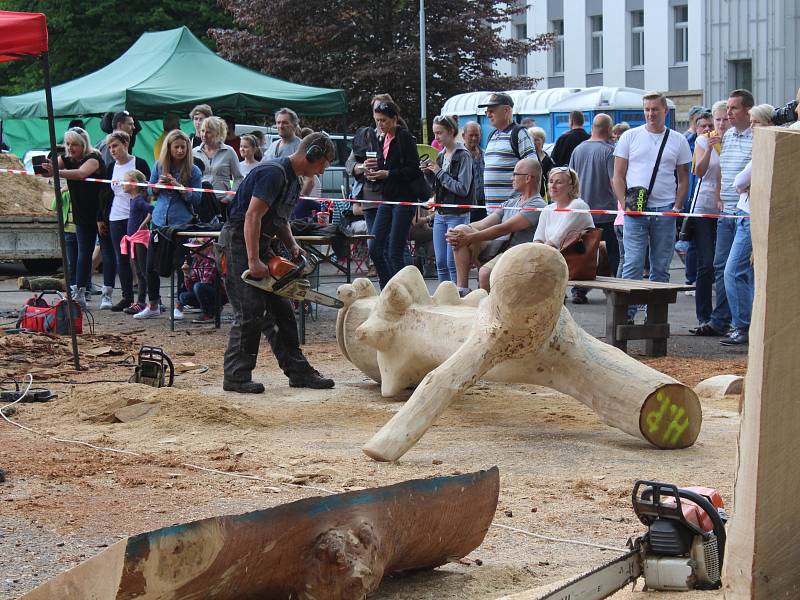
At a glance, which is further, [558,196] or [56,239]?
[56,239]

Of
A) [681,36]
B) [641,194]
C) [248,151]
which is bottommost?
[641,194]

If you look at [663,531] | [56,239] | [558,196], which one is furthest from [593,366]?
[56,239]

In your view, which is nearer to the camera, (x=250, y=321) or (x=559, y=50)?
(x=250, y=321)

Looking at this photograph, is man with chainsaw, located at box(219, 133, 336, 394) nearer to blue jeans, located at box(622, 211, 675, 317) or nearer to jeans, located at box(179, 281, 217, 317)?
blue jeans, located at box(622, 211, 675, 317)

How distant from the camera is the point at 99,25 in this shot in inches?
1508

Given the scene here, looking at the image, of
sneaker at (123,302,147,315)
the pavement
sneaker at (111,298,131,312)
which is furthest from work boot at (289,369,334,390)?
sneaker at (111,298,131,312)

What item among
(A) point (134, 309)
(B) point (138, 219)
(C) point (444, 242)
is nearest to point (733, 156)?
(C) point (444, 242)

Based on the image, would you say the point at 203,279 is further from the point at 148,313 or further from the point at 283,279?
the point at 283,279

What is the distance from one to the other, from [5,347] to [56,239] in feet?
16.9

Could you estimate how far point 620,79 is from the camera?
1604 inches

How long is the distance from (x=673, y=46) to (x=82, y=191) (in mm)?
28480

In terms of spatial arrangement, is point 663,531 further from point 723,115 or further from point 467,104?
point 467,104

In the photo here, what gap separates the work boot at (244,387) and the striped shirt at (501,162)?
4.34 metres

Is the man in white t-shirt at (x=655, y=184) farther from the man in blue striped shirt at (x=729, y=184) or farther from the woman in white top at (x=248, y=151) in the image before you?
the woman in white top at (x=248, y=151)
